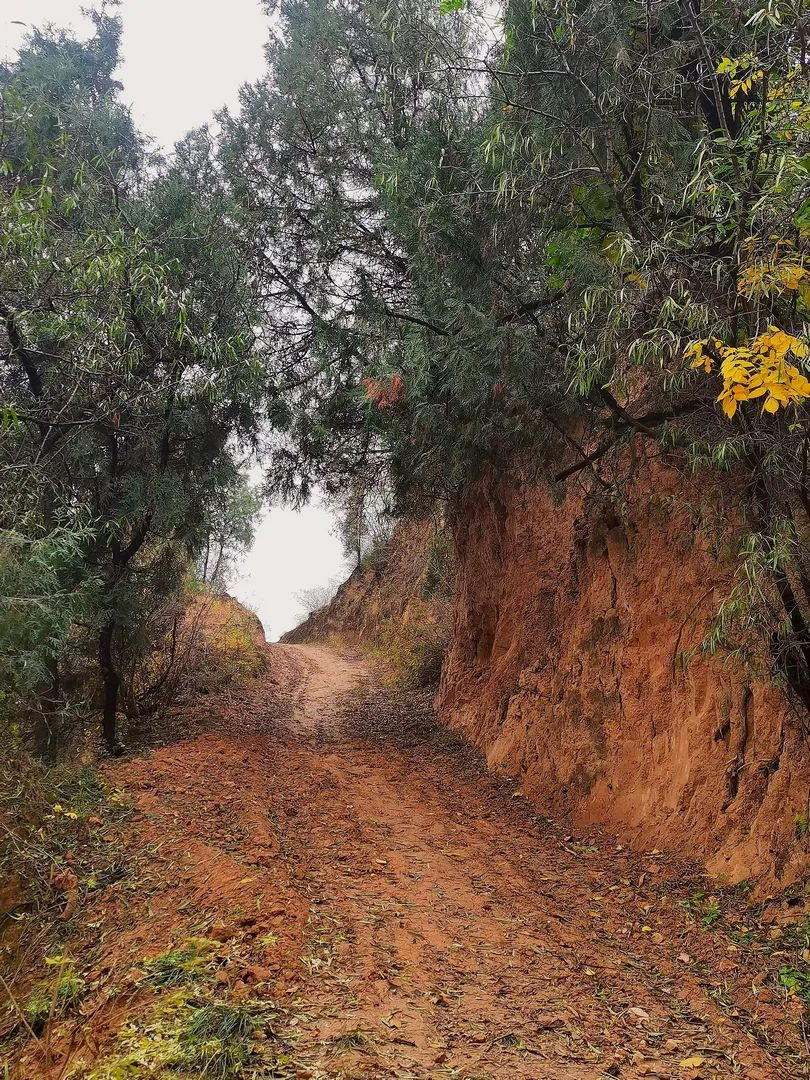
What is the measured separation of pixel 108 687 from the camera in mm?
8289

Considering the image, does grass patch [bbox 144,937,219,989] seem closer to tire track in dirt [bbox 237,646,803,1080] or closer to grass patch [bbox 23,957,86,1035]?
grass patch [bbox 23,957,86,1035]

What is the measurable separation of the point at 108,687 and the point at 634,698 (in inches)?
253

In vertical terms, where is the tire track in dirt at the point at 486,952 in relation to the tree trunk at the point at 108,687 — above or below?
below

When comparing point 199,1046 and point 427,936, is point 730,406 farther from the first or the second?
point 199,1046

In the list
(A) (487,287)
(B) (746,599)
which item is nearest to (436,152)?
(A) (487,287)

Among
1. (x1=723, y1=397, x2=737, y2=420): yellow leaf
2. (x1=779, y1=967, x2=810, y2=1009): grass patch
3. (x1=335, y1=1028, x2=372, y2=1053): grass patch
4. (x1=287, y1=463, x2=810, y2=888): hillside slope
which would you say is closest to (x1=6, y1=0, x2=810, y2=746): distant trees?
(x1=723, y1=397, x2=737, y2=420): yellow leaf

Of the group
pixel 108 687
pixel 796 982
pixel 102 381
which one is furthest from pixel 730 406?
pixel 108 687

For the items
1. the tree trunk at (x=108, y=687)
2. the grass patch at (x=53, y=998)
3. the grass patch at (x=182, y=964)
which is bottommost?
the grass patch at (x=53, y=998)

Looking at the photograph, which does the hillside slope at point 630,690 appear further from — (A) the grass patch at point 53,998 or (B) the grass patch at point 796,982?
(A) the grass patch at point 53,998

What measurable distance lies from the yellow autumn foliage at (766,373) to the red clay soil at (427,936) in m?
3.35

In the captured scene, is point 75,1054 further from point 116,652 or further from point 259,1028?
point 116,652

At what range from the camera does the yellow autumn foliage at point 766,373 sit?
10.0ft

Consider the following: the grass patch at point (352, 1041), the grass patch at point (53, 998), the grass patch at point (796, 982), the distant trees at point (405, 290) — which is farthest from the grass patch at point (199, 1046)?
the distant trees at point (405, 290)

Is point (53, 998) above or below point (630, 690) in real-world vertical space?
below
